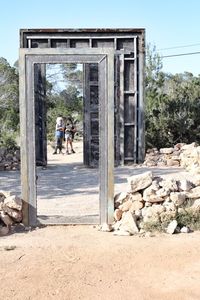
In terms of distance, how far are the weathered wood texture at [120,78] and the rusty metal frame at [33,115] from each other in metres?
6.81

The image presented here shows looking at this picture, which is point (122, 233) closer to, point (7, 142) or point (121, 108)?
point (121, 108)

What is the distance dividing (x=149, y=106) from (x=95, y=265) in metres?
11.2

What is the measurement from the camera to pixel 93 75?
1378 cm

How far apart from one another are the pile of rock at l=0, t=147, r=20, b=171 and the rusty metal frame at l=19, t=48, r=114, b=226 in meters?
6.27

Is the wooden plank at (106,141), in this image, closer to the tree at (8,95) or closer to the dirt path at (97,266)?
the dirt path at (97,266)

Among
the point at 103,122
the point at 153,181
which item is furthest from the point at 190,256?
the point at 103,122

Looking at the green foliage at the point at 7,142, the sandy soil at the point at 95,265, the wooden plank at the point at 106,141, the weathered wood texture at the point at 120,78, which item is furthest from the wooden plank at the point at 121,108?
the sandy soil at the point at 95,265

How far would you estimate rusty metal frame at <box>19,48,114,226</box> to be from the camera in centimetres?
678

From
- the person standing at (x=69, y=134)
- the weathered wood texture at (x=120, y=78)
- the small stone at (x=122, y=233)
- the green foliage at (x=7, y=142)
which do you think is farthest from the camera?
the person standing at (x=69, y=134)

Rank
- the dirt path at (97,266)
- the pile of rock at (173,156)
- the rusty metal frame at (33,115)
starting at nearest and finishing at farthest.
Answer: the dirt path at (97,266), the rusty metal frame at (33,115), the pile of rock at (173,156)

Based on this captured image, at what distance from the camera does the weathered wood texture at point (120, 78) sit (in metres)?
13.6

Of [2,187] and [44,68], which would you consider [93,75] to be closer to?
[44,68]

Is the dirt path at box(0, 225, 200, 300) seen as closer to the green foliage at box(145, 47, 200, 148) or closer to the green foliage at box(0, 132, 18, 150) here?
the green foliage at box(0, 132, 18, 150)

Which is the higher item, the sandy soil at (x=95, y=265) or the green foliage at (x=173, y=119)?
the green foliage at (x=173, y=119)
